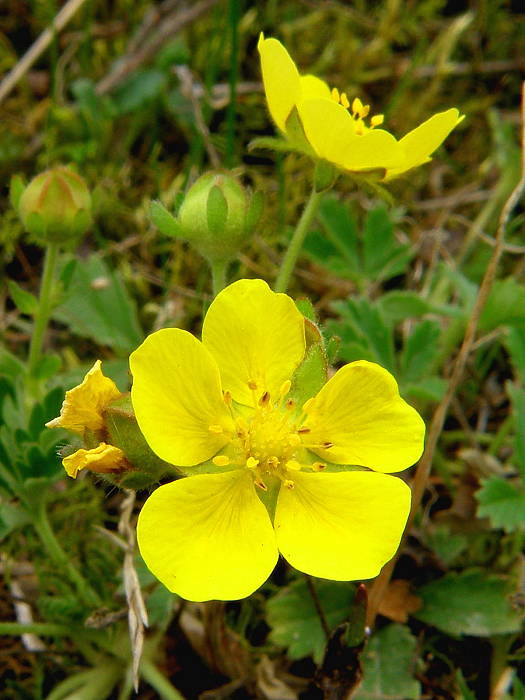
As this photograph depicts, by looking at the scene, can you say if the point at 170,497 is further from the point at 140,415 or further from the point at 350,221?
the point at 350,221

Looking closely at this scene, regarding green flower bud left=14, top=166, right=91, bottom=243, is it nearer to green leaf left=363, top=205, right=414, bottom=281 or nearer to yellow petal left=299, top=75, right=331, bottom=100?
yellow petal left=299, top=75, right=331, bottom=100

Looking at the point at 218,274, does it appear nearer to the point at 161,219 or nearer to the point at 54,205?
the point at 161,219

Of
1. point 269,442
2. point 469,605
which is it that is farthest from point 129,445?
point 469,605

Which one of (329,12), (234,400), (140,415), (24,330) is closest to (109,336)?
(24,330)

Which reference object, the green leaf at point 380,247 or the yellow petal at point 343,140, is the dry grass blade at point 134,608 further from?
the green leaf at point 380,247

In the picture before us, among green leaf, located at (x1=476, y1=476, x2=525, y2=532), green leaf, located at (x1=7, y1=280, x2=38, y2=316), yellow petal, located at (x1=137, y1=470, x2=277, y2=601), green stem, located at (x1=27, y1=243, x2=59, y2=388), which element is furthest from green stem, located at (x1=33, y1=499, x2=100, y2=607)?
green leaf, located at (x1=476, y1=476, x2=525, y2=532)
